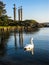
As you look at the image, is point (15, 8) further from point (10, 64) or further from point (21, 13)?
point (10, 64)

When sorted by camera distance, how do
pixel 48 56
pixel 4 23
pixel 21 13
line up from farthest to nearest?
pixel 21 13
pixel 4 23
pixel 48 56

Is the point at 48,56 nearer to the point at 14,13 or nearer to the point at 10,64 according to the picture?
the point at 10,64

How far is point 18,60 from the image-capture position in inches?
944

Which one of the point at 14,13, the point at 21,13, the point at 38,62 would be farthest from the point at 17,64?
the point at 21,13

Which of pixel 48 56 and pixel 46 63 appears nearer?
pixel 46 63

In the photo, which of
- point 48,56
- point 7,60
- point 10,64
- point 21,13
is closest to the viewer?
point 10,64

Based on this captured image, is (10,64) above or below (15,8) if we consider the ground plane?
below

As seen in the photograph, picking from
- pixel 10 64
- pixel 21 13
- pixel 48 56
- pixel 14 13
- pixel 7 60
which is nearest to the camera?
pixel 10 64

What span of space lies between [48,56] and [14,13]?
412 ft

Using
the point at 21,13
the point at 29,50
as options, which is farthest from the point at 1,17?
the point at 29,50

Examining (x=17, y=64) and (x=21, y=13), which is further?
(x=21, y=13)

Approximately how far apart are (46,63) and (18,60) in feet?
11.2

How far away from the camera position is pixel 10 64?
21.9m

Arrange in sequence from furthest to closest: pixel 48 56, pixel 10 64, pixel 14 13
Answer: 1. pixel 14 13
2. pixel 48 56
3. pixel 10 64
